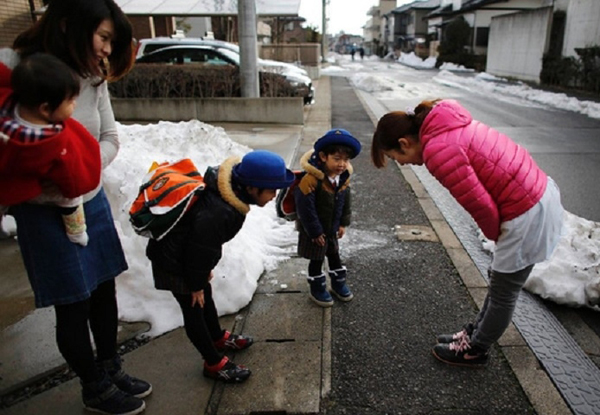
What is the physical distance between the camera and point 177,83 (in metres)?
10.3

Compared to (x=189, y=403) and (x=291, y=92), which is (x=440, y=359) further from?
(x=291, y=92)

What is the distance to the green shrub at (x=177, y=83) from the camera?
1018 centimetres

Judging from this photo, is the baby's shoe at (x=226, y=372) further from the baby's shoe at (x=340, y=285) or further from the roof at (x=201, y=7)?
the roof at (x=201, y=7)

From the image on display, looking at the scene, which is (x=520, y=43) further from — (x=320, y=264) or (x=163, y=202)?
(x=163, y=202)

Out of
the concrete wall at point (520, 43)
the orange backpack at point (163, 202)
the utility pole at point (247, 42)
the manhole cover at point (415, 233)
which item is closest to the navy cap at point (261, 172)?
the orange backpack at point (163, 202)

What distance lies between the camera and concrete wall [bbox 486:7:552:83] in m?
20.5

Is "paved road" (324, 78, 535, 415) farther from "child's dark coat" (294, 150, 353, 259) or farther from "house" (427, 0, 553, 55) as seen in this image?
"house" (427, 0, 553, 55)

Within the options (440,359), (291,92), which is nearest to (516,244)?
(440,359)

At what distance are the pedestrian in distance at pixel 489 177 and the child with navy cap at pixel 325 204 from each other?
1.51 ft

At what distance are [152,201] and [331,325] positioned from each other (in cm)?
147

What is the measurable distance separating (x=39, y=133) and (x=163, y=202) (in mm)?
567

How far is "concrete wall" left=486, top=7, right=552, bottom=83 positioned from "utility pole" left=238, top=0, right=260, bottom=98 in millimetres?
16030

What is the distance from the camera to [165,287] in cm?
220

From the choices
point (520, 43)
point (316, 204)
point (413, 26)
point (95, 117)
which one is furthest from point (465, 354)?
point (413, 26)
